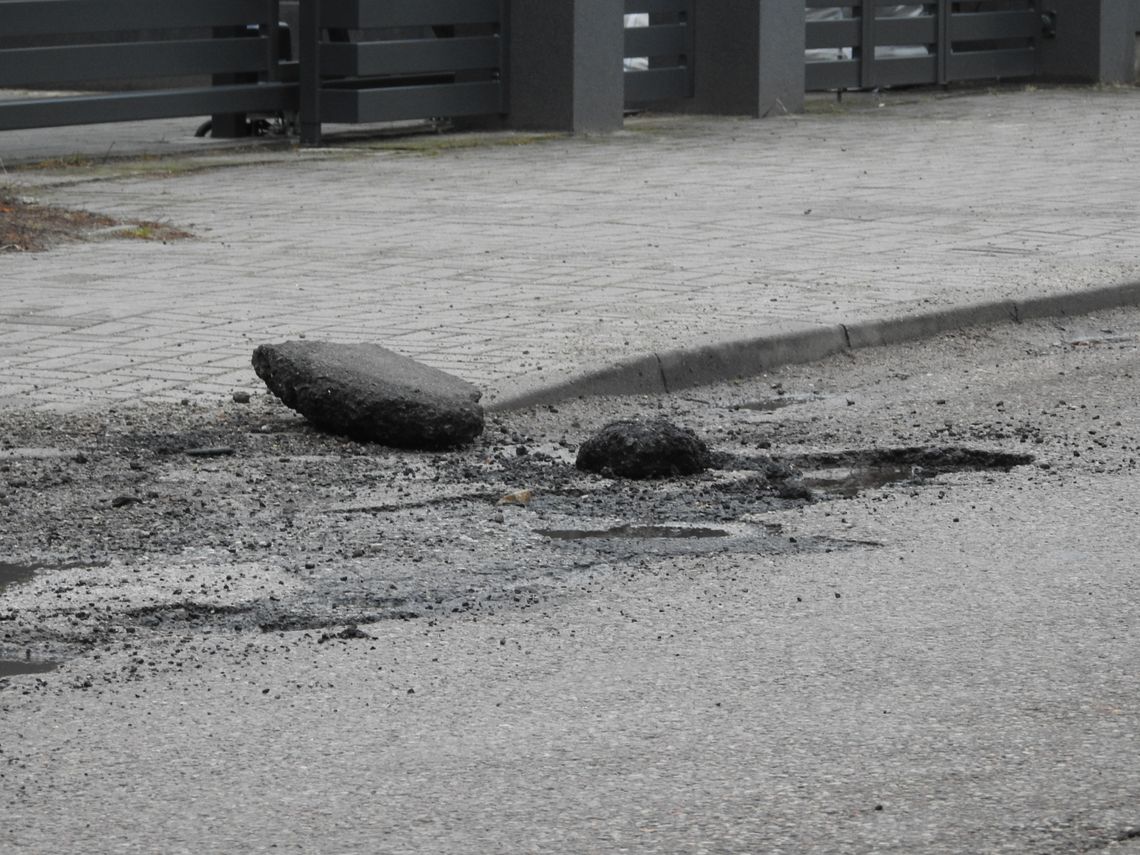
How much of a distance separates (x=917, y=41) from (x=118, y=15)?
32.5ft

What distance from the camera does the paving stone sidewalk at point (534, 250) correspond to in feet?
26.5

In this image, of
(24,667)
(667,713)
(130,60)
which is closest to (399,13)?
(130,60)

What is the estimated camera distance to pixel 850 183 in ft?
46.5

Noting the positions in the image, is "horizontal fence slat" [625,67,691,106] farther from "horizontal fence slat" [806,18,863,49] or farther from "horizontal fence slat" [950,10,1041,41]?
"horizontal fence slat" [950,10,1041,41]

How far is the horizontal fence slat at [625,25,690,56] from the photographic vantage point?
1998 cm

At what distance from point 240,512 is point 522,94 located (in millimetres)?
13450

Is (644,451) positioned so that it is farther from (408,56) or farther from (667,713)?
(408,56)

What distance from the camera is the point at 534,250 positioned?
35.3 feet

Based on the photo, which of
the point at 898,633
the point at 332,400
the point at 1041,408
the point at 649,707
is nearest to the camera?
the point at 649,707

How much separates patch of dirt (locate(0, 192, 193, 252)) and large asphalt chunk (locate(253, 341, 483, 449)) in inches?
182

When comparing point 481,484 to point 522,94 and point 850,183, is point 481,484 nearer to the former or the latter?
point 850,183

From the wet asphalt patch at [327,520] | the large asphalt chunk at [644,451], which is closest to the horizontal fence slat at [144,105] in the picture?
the wet asphalt patch at [327,520]

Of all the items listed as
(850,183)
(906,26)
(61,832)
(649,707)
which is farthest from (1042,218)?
(906,26)

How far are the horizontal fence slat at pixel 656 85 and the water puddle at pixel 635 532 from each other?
587 inches
